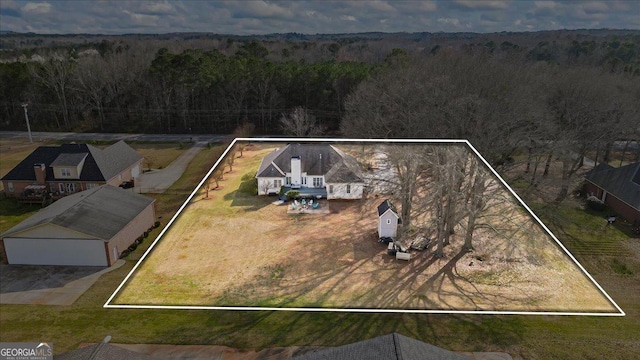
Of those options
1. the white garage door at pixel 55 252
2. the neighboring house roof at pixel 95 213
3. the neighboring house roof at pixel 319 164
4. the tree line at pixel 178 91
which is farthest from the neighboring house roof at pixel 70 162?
the neighboring house roof at pixel 319 164

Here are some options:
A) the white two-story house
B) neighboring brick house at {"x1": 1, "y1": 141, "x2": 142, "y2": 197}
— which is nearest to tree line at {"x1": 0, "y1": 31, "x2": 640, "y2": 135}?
neighboring brick house at {"x1": 1, "y1": 141, "x2": 142, "y2": 197}

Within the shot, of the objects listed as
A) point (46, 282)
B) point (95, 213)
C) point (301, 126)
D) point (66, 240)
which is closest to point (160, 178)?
point (95, 213)

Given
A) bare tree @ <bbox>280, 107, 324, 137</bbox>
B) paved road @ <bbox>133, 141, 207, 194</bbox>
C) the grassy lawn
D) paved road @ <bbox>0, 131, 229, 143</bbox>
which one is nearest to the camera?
the grassy lawn

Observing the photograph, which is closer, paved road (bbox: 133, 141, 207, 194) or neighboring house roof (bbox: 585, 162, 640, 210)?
neighboring house roof (bbox: 585, 162, 640, 210)

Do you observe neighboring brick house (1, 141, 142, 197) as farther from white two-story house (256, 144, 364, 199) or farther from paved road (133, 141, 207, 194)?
white two-story house (256, 144, 364, 199)

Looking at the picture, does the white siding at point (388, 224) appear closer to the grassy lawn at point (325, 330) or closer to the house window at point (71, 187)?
the grassy lawn at point (325, 330)

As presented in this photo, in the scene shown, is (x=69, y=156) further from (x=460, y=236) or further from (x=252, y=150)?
(x=460, y=236)

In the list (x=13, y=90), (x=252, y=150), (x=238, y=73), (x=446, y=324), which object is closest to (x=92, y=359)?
(x=252, y=150)
